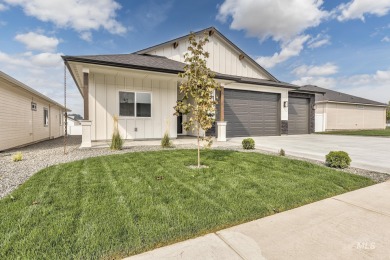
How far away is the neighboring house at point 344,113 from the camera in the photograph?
20.8 meters

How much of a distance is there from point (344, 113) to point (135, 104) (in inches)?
922

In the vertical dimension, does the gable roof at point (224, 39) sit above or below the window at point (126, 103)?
above

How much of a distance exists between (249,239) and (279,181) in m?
2.17

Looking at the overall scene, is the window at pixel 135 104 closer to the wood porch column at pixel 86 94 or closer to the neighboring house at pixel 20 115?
the wood porch column at pixel 86 94

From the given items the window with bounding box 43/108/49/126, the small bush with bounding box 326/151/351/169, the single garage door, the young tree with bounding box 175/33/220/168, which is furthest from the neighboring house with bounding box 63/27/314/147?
the small bush with bounding box 326/151/351/169

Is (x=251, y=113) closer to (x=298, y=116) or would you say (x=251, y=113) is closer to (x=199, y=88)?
(x=298, y=116)

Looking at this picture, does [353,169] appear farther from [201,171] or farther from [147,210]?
[147,210]

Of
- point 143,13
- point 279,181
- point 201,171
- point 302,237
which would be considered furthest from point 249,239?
point 143,13

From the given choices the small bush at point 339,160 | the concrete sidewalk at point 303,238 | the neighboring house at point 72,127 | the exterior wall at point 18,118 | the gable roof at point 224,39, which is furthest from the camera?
the neighboring house at point 72,127

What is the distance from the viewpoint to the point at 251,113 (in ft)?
44.1

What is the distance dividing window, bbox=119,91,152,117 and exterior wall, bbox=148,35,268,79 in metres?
3.68

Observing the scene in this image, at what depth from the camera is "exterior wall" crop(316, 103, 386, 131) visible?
21047 mm

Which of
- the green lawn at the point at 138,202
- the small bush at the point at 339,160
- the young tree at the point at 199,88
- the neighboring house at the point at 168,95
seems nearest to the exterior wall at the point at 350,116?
the neighboring house at the point at 168,95

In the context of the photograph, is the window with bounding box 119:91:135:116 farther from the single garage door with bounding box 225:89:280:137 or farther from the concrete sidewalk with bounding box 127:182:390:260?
the concrete sidewalk with bounding box 127:182:390:260
